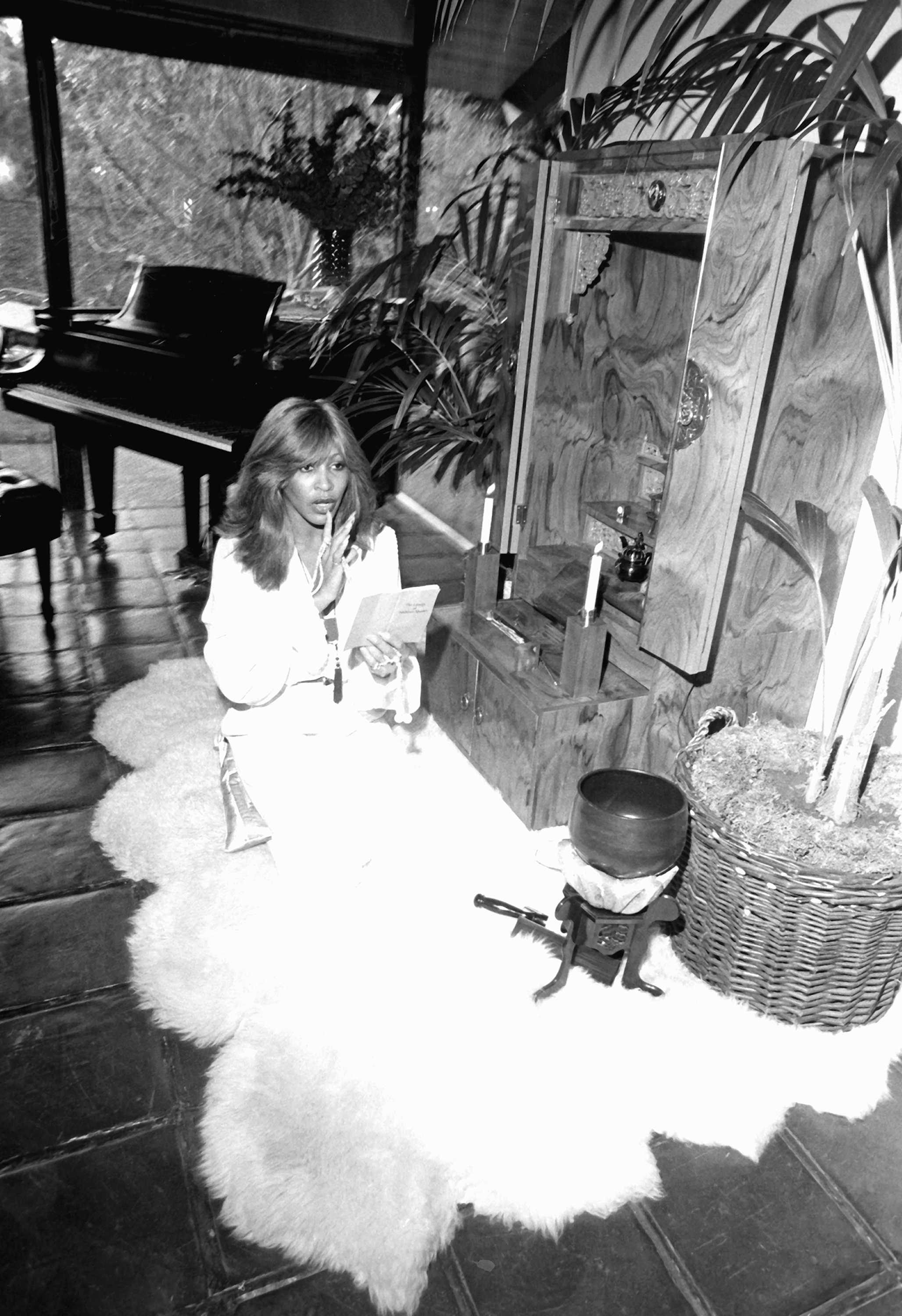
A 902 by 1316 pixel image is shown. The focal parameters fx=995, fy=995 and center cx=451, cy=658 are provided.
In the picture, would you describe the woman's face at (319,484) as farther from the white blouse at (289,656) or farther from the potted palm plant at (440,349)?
the potted palm plant at (440,349)

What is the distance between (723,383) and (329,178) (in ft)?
9.46

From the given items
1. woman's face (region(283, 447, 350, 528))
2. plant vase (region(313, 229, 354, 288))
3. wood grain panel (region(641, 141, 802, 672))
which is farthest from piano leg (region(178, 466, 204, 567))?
wood grain panel (region(641, 141, 802, 672))

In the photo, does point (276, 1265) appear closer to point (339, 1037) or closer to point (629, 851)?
point (339, 1037)

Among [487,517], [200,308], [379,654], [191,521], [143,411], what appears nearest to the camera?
[379,654]

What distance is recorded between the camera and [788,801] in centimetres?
222

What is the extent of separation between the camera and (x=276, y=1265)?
1645mm

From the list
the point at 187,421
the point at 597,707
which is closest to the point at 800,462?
the point at 597,707

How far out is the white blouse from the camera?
252 cm

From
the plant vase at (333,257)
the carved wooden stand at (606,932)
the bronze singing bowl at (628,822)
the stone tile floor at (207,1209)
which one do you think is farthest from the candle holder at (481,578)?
the plant vase at (333,257)

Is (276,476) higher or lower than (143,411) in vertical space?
higher

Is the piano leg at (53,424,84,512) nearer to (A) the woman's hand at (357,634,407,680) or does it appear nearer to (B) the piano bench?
(B) the piano bench

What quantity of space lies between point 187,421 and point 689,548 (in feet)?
8.45

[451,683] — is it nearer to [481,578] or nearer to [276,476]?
[481,578]

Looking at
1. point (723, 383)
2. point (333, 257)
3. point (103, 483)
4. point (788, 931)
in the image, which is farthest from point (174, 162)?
point (788, 931)
